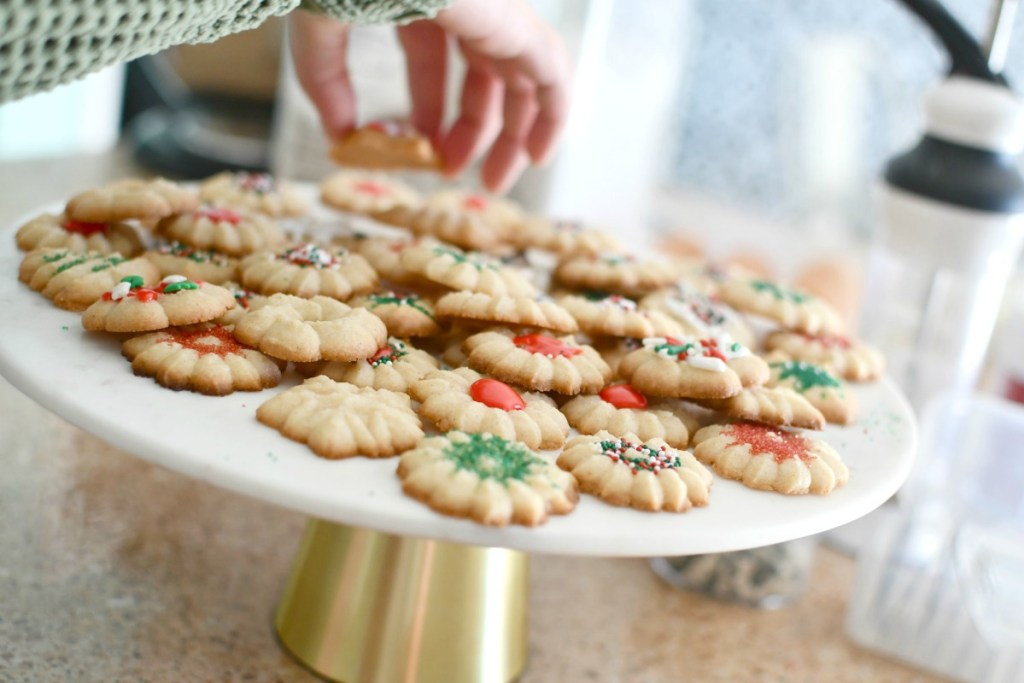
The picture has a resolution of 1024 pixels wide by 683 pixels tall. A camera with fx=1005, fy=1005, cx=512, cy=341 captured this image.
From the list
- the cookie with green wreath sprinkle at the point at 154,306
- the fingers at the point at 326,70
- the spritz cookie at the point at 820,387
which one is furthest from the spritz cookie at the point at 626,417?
the fingers at the point at 326,70

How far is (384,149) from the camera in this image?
996mm

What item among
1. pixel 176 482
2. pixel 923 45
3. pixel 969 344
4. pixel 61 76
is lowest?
pixel 176 482

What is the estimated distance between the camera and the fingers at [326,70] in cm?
95

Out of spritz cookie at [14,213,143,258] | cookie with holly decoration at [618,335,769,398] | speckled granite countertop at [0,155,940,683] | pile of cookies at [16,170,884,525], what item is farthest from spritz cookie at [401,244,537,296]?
speckled granite countertop at [0,155,940,683]

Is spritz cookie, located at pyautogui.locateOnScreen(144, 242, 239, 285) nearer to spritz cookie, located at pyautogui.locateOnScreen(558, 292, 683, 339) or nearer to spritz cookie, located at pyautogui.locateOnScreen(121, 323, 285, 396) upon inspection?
spritz cookie, located at pyautogui.locateOnScreen(121, 323, 285, 396)

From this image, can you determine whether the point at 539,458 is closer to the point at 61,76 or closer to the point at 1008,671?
the point at 61,76

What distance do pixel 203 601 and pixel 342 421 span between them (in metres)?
0.38

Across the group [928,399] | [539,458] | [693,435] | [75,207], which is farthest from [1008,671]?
[75,207]

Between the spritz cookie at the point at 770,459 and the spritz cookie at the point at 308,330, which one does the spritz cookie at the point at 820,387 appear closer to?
the spritz cookie at the point at 770,459

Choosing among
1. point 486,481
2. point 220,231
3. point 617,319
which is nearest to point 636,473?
point 486,481

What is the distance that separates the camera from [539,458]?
578 millimetres

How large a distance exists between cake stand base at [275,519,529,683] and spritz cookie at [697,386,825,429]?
7.9 inches

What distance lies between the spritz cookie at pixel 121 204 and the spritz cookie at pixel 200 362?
0.15 m

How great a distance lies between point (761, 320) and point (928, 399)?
0.92ft
